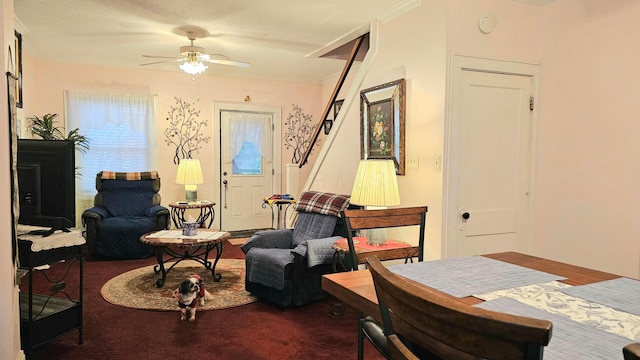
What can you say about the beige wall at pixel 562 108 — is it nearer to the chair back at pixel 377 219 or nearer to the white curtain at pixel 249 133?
the chair back at pixel 377 219

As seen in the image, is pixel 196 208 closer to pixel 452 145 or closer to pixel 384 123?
pixel 384 123

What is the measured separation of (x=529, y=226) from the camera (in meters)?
3.23

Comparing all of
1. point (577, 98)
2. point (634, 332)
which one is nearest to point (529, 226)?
point (577, 98)

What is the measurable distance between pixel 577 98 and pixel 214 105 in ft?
16.4

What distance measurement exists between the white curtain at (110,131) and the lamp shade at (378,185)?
4244 mm

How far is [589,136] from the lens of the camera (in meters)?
2.81

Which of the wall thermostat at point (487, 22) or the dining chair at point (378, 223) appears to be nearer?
the dining chair at point (378, 223)

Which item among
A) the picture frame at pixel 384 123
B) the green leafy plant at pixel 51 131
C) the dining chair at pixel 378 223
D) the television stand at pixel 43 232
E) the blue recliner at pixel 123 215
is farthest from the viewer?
the green leafy plant at pixel 51 131

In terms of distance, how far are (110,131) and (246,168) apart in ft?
6.71

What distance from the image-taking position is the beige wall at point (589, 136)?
2.57m

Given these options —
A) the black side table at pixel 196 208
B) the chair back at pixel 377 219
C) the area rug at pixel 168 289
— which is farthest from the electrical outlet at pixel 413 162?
the black side table at pixel 196 208

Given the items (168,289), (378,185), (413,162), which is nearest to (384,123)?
(413,162)

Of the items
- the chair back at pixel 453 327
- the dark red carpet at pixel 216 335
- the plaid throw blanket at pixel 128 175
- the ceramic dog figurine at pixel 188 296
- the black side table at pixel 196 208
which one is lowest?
A: the dark red carpet at pixel 216 335

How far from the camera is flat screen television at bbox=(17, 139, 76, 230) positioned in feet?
7.52
